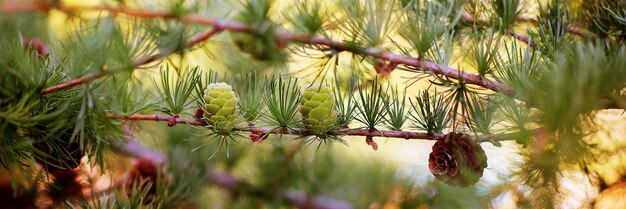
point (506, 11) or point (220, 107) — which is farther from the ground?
point (506, 11)

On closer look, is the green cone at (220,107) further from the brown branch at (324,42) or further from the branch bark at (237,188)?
the branch bark at (237,188)

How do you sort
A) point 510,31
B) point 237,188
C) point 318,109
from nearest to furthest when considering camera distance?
point 318,109, point 510,31, point 237,188

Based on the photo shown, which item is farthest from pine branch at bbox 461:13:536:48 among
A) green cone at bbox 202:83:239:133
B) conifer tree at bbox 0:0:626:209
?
green cone at bbox 202:83:239:133

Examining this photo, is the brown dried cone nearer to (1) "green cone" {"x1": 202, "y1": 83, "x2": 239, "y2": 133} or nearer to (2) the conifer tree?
(2) the conifer tree

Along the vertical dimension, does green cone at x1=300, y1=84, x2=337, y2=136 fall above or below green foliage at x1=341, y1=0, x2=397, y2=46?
below

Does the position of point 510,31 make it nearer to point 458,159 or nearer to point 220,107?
point 458,159

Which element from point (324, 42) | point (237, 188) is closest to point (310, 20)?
point (324, 42)
